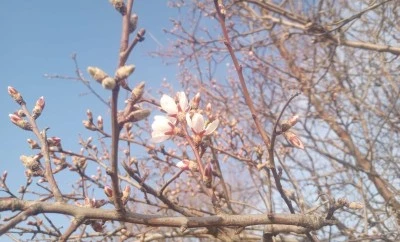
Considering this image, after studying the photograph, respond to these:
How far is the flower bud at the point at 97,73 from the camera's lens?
0.81 meters

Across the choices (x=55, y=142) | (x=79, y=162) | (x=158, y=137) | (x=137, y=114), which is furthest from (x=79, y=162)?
(x=137, y=114)

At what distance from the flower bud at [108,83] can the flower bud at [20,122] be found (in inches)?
29.5

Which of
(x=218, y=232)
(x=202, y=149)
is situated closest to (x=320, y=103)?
(x=218, y=232)

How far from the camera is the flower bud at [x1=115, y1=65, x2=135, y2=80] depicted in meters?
0.81

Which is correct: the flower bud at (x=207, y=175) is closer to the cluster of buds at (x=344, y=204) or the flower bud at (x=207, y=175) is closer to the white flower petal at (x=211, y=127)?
the white flower petal at (x=211, y=127)

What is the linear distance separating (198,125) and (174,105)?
122 millimetres

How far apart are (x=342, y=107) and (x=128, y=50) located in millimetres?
5064

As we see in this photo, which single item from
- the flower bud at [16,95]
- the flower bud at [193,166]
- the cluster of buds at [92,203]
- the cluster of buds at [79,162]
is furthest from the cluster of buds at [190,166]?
the cluster of buds at [79,162]

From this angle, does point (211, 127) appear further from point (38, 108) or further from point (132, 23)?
point (38, 108)

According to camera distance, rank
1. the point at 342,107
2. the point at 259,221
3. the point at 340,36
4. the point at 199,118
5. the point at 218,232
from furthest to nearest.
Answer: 1. the point at 342,107
2. the point at 340,36
3. the point at 218,232
4. the point at 199,118
5. the point at 259,221

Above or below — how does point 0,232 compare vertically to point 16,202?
below

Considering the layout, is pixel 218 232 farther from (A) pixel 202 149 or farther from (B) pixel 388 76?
(B) pixel 388 76

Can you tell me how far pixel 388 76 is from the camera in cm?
505

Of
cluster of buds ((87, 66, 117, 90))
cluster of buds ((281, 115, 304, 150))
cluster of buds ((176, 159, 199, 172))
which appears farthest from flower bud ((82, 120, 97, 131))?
cluster of buds ((87, 66, 117, 90))
